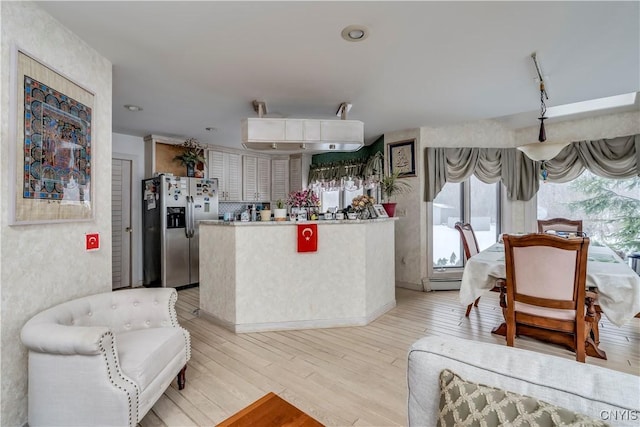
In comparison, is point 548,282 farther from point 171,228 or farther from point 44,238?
point 171,228

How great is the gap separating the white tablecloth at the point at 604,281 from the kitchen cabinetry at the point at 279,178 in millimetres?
4316

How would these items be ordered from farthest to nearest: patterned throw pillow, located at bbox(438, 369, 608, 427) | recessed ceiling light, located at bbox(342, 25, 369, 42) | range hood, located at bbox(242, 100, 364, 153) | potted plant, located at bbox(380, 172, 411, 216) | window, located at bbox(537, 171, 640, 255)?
window, located at bbox(537, 171, 640, 255) → potted plant, located at bbox(380, 172, 411, 216) → range hood, located at bbox(242, 100, 364, 153) → recessed ceiling light, located at bbox(342, 25, 369, 42) → patterned throw pillow, located at bbox(438, 369, 608, 427)

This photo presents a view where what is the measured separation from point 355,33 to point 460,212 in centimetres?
366

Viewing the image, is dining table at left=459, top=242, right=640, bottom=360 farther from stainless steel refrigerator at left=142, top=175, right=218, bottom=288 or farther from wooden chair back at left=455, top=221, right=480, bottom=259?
stainless steel refrigerator at left=142, top=175, right=218, bottom=288

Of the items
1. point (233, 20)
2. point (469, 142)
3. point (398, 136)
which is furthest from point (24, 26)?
point (469, 142)

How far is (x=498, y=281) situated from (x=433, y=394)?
219 centimetres

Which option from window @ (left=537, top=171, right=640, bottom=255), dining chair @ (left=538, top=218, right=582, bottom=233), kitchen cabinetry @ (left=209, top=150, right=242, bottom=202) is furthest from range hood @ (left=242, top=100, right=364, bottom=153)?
window @ (left=537, top=171, right=640, bottom=255)

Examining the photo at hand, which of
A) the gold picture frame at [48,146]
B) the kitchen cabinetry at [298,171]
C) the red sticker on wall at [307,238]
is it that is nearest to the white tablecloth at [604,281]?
the red sticker on wall at [307,238]

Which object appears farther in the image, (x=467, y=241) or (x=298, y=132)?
(x=467, y=241)

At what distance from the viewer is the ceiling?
6.29 feet

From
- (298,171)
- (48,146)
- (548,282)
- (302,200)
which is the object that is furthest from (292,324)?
(298,171)

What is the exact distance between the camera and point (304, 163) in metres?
6.24

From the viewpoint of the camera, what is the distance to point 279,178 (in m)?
6.45

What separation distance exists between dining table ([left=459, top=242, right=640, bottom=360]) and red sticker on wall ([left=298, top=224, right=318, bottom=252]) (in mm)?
1548
